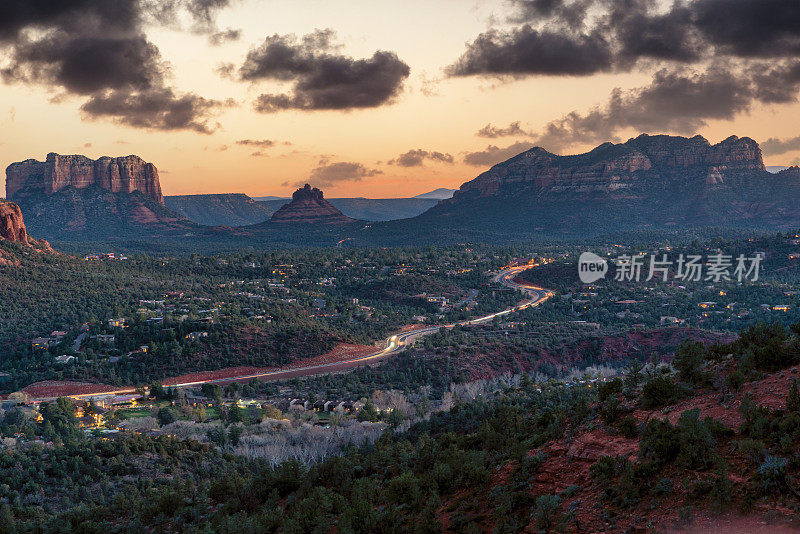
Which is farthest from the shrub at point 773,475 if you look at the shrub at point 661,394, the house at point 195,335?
the house at point 195,335

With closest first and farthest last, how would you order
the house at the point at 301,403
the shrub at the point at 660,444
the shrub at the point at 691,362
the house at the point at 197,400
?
the shrub at the point at 660,444, the shrub at the point at 691,362, the house at the point at 301,403, the house at the point at 197,400

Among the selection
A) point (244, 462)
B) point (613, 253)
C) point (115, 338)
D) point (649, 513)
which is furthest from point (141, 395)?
point (613, 253)

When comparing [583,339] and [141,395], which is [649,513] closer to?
[141,395]

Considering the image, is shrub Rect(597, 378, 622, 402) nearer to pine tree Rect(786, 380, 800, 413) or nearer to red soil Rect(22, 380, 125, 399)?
pine tree Rect(786, 380, 800, 413)

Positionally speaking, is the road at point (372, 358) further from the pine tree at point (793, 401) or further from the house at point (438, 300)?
the pine tree at point (793, 401)

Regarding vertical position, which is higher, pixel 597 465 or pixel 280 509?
pixel 597 465

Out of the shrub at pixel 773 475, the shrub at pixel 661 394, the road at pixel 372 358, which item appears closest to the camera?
the shrub at pixel 773 475

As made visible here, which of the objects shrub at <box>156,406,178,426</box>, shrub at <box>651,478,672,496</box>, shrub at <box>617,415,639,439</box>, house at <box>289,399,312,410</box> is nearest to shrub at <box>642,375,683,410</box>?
shrub at <box>617,415,639,439</box>

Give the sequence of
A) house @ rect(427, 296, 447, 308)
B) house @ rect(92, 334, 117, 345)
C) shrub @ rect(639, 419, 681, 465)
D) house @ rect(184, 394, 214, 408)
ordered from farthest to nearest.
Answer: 1. house @ rect(427, 296, 447, 308)
2. house @ rect(92, 334, 117, 345)
3. house @ rect(184, 394, 214, 408)
4. shrub @ rect(639, 419, 681, 465)

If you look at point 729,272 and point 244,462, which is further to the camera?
point 729,272
